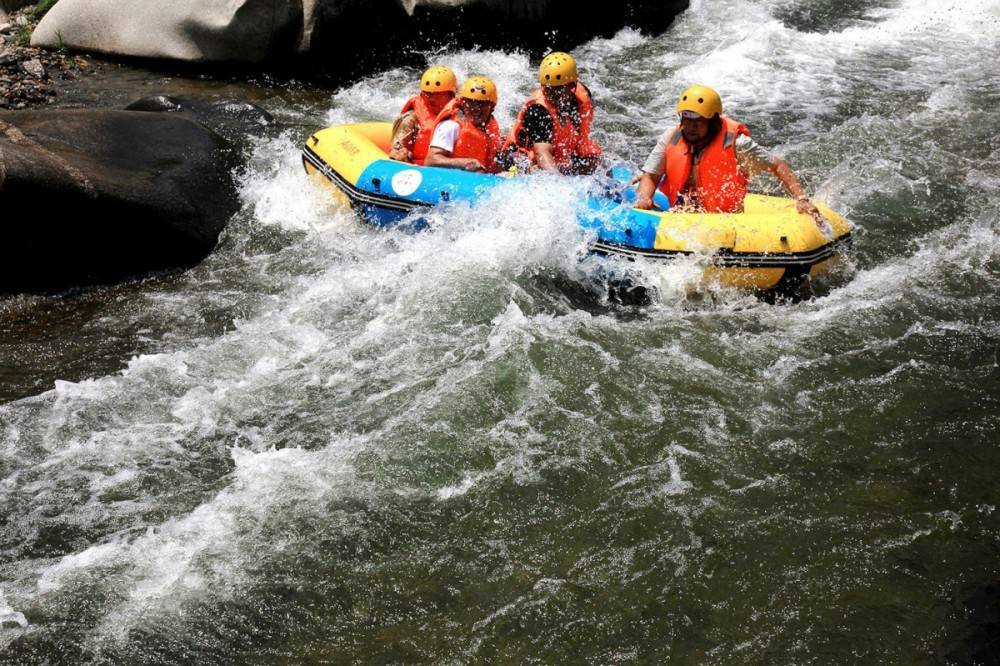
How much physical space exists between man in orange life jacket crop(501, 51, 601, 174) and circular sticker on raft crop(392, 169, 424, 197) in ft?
2.58

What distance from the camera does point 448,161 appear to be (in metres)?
7.87

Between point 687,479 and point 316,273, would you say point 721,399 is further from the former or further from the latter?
point 316,273

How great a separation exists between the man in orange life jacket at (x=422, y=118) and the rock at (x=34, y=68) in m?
4.80

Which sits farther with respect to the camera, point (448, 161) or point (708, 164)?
point (448, 161)

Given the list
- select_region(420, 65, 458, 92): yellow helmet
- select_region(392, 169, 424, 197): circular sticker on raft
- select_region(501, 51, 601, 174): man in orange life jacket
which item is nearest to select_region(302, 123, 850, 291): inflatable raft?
select_region(392, 169, 424, 197): circular sticker on raft

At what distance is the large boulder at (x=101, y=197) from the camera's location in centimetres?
696

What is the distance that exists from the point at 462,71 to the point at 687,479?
7.77 metres

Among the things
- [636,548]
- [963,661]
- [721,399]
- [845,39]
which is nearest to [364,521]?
[636,548]

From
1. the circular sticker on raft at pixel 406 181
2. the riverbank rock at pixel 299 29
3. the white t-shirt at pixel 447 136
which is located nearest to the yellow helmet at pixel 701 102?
the white t-shirt at pixel 447 136

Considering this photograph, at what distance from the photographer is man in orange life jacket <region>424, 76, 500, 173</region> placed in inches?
309

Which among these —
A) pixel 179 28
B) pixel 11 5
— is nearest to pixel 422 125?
pixel 179 28

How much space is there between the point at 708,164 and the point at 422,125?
2.43m

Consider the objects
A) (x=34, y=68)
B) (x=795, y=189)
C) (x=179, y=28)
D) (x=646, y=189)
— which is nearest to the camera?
(x=795, y=189)

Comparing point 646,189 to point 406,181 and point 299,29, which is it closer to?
point 406,181
